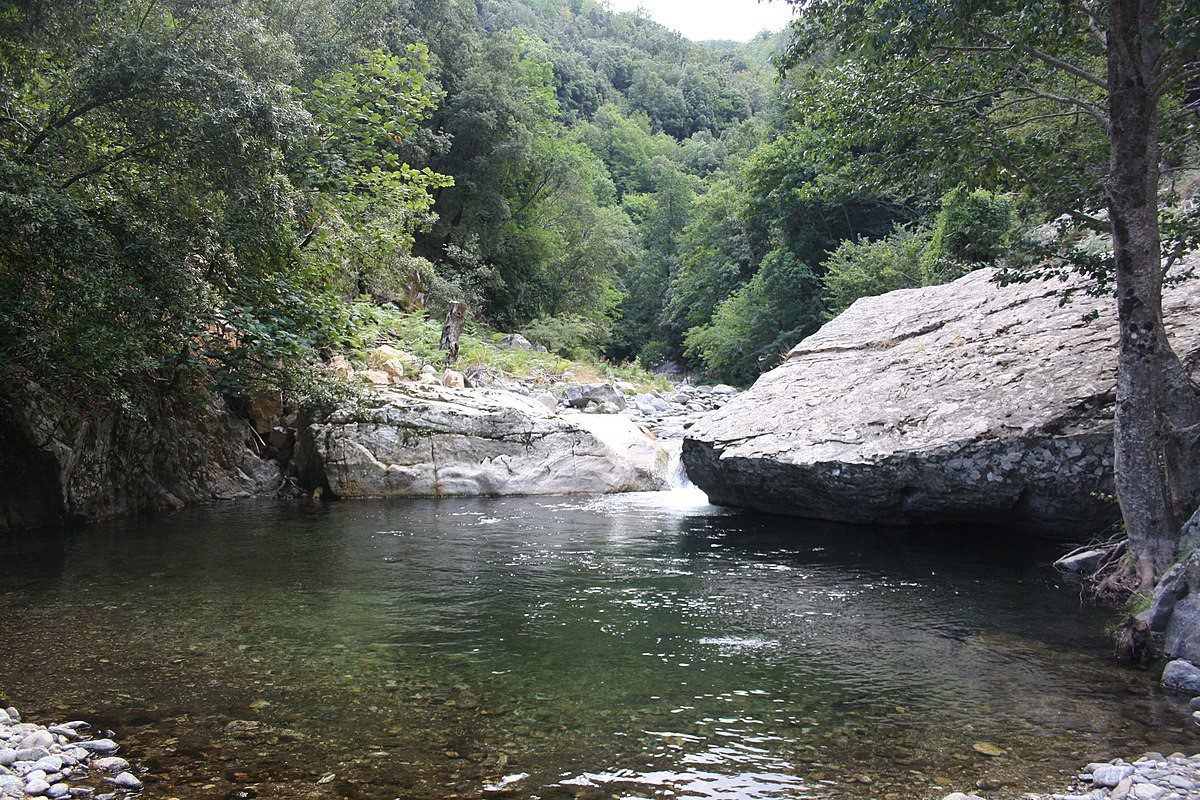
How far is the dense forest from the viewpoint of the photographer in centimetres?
808

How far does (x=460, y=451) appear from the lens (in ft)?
48.0

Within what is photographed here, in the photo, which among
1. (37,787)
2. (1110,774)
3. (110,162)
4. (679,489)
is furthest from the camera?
(679,489)

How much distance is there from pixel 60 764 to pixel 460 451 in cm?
1128

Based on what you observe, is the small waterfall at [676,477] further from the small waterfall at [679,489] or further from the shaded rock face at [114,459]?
the shaded rock face at [114,459]

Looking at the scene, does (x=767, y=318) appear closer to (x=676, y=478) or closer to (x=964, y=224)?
(x=964, y=224)

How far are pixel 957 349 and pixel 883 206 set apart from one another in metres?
22.4

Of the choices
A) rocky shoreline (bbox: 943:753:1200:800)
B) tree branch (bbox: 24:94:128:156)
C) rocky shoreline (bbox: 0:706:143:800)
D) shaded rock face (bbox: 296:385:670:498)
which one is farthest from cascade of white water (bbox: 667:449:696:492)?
rocky shoreline (bbox: 0:706:143:800)

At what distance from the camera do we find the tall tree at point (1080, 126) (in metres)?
5.65

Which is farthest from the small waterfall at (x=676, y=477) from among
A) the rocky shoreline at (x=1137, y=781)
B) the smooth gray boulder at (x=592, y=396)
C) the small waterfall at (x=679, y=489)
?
the rocky shoreline at (x=1137, y=781)

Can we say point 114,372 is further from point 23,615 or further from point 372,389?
point 372,389

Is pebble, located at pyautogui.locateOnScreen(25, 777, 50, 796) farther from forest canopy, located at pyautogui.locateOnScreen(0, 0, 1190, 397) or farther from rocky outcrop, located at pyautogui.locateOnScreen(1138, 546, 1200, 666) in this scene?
rocky outcrop, located at pyautogui.locateOnScreen(1138, 546, 1200, 666)

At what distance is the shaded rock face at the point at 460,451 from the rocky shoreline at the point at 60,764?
10408 millimetres

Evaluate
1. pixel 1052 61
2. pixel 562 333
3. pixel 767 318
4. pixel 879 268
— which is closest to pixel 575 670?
pixel 1052 61

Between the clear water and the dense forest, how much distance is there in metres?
3.38
